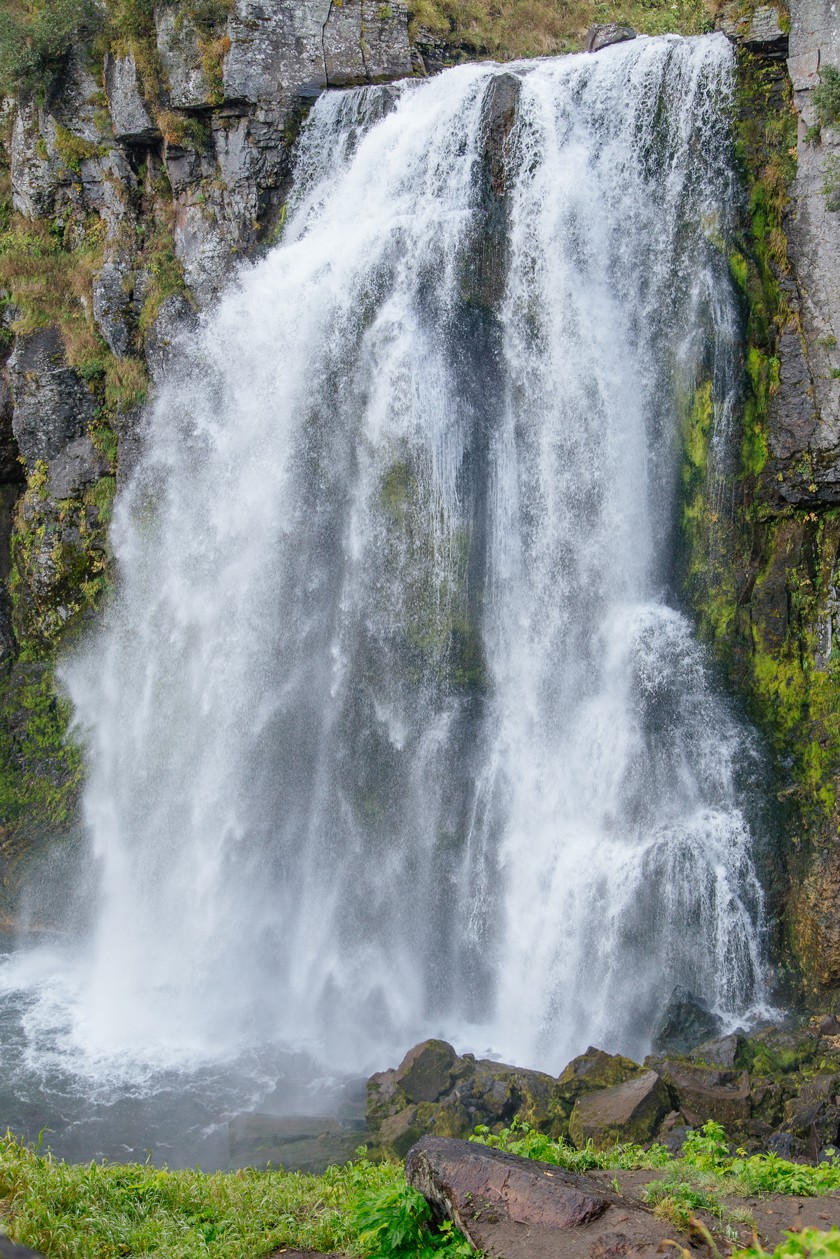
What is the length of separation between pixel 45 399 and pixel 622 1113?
17.2 meters

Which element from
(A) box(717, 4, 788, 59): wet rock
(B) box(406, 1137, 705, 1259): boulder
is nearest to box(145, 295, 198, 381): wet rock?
(A) box(717, 4, 788, 59): wet rock

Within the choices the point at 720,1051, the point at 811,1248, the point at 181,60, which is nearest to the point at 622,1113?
the point at 720,1051

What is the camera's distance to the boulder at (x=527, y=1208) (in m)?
5.85

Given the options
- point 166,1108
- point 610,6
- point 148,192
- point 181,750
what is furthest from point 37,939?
point 610,6

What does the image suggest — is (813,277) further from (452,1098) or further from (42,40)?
(42,40)

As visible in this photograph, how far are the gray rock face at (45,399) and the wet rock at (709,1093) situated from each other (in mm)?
16446

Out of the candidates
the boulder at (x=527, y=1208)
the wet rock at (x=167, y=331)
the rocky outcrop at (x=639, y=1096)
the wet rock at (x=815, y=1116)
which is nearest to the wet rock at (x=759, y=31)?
the wet rock at (x=167, y=331)

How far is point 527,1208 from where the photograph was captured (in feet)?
20.1

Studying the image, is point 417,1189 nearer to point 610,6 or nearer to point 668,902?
point 668,902

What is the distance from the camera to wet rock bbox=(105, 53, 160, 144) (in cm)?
2066

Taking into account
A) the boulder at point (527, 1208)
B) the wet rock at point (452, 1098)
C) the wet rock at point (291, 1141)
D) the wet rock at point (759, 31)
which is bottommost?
the wet rock at point (291, 1141)

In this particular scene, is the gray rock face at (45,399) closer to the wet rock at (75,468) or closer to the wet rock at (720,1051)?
the wet rock at (75,468)

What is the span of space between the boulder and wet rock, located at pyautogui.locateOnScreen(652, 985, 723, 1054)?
6879 millimetres

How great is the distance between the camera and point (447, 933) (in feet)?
52.8
